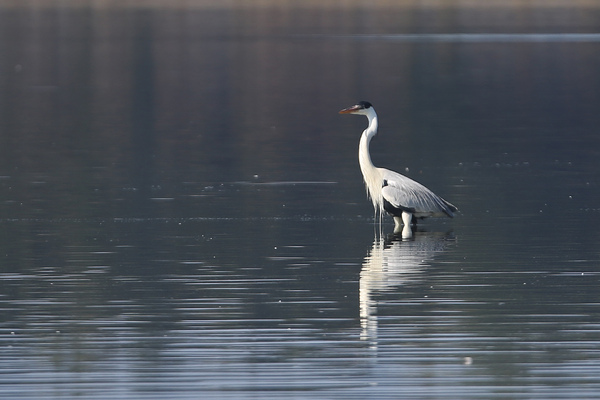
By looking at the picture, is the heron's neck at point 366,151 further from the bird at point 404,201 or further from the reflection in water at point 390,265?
the reflection in water at point 390,265

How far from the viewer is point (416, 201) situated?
1980 centimetres

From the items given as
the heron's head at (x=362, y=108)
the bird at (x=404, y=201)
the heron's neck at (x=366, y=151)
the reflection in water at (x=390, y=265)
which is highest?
the heron's head at (x=362, y=108)

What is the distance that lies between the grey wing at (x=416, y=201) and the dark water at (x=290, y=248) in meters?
0.34

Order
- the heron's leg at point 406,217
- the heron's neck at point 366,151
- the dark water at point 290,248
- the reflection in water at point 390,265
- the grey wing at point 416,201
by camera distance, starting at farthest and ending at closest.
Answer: the heron's neck at point 366,151 → the heron's leg at point 406,217 → the grey wing at point 416,201 → the reflection in water at point 390,265 → the dark water at point 290,248

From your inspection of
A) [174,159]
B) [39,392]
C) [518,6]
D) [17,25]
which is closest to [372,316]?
[39,392]

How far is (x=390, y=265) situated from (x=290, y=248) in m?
1.53

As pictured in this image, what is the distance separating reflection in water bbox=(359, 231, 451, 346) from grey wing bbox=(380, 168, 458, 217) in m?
0.32

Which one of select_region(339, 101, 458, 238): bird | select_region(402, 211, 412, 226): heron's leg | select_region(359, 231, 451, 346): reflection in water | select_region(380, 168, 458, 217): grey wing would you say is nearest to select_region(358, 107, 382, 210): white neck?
select_region(339, 101, 458, 238): bird

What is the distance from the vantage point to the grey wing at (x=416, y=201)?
19.8 metres

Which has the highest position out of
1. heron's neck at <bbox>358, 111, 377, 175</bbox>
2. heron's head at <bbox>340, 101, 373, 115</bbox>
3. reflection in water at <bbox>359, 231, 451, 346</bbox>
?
heron's head at <bbox>340, 101, 373, 115</bbox>

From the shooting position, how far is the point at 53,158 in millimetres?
28469

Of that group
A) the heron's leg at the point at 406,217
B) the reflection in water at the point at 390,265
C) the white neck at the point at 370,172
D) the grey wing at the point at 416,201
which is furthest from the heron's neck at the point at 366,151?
the reflection in water at the point at 390,265

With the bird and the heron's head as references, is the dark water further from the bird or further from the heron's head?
the heron's head

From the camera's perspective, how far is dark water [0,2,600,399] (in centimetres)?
1184
